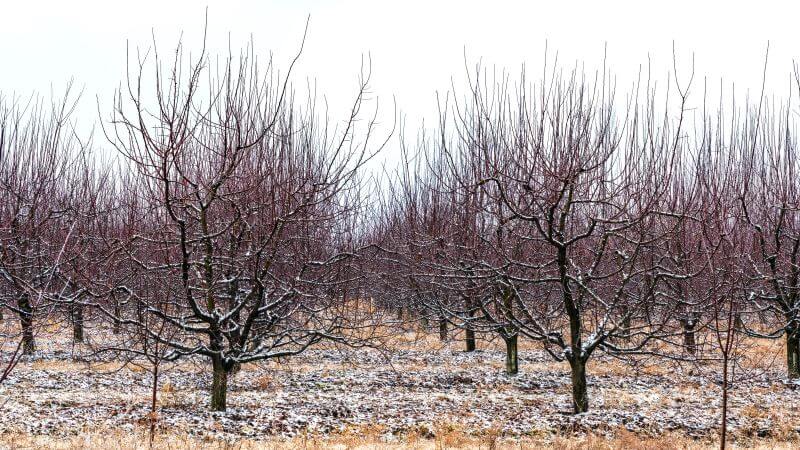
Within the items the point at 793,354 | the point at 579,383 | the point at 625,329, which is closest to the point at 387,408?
the point at 579,383

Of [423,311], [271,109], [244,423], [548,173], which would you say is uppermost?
[271,109]

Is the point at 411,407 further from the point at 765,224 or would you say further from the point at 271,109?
the point at 765,224

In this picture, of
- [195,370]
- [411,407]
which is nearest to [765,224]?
[411,407]

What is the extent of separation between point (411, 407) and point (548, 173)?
408cm

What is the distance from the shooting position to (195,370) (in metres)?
13.9

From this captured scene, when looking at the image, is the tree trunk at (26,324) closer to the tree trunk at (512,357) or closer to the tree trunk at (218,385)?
the tree trunk at (218,385)

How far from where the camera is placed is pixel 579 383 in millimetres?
9375

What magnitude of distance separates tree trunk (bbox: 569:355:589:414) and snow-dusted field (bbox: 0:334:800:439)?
175 mm

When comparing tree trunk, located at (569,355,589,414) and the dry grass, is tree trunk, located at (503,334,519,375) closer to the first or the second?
tree trunk, located at (569,355,589,414)

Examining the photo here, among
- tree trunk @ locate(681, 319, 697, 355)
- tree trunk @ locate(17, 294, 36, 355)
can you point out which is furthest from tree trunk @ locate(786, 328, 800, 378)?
tree trunk @ locate(17, 294, 36, 355)

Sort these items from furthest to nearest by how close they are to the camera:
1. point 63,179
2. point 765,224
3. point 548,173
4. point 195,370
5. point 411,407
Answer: point 63,179, point 765,224, point 195,370, point 411,407, point 548,173

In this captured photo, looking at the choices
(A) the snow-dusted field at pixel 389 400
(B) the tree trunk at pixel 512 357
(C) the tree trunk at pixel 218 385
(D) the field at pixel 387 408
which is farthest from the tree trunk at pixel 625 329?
(C) the tree trunk at pixel 218 385

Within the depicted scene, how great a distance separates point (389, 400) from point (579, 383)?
119 inches

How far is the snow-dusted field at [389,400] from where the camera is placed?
28.3 feet
